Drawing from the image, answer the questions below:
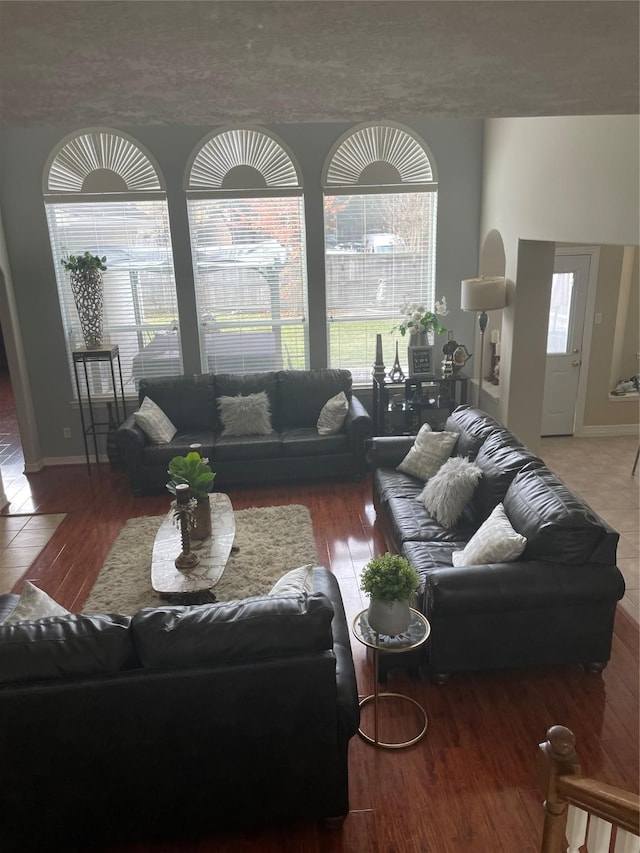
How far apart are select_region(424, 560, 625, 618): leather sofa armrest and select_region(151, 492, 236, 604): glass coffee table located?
135cm

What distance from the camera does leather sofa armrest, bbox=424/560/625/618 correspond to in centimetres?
319

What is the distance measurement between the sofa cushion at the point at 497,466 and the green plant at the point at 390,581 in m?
1.38

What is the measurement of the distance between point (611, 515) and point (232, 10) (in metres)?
5.05

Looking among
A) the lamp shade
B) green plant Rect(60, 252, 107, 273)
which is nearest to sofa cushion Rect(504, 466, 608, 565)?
the lamp shade

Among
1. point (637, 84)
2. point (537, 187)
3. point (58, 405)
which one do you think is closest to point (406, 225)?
point (537, 187)

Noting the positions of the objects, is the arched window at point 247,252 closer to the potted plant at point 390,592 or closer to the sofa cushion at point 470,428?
the sofa cushion at point 470,428

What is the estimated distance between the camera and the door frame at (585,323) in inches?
263

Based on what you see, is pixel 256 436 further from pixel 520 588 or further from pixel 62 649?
pixel 62 649

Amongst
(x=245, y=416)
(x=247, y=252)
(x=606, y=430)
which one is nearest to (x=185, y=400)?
(x=245, y=416)

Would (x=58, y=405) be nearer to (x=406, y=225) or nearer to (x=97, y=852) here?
(x=406, y=225)

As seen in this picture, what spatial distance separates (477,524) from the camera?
419 cm

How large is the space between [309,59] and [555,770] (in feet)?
5.85

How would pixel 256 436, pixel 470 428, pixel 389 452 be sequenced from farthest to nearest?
pixel 256 436 < pixel 389 452 < pixel 470 428

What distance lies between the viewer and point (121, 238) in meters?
6.52
